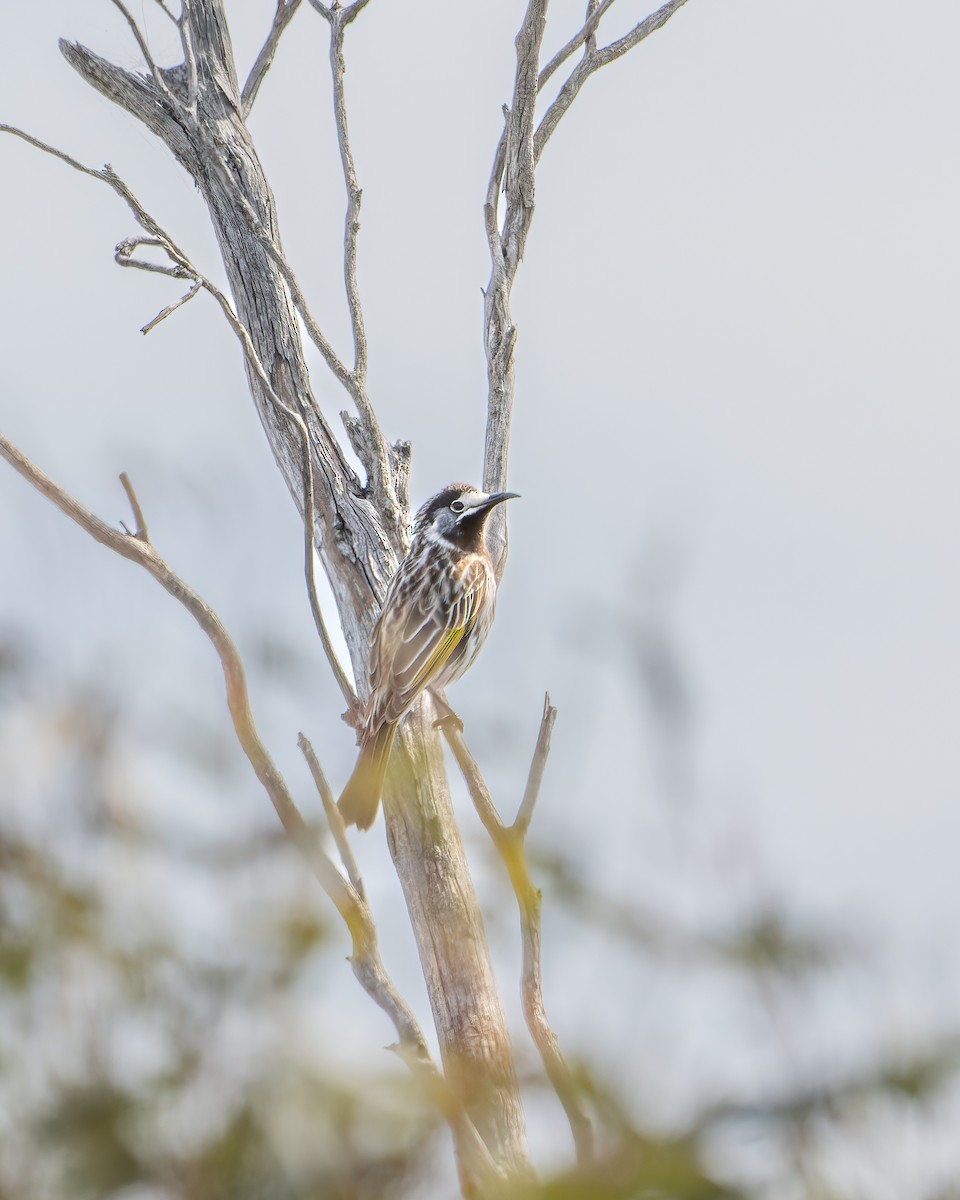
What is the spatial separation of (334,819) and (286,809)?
255 millimetres

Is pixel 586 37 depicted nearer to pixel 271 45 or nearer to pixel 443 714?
pixel 271 45

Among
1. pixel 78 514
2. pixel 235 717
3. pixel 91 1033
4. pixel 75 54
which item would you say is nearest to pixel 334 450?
pixel 78 514

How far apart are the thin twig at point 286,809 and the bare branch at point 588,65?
3596 millimetres

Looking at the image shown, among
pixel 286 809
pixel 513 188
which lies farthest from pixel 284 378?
pixel 286 809

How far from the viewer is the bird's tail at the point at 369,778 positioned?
512 cm

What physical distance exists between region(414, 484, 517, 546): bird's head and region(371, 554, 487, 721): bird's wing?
371mm

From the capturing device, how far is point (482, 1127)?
2334mm

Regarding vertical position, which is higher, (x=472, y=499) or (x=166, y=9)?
(x=166, y=9)

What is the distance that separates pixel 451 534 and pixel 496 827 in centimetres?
483

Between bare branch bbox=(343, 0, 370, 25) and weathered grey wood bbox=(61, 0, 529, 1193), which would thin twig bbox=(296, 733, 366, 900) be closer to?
weathered grey wood bbox=(61, 0, 529, 1193)

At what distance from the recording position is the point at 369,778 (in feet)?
18.0

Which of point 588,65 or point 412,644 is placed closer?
point 412,644

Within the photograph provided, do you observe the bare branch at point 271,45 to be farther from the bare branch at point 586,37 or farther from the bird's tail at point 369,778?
the bird's tail at point 369,778

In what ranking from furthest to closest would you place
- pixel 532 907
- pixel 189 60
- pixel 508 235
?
1. pixel 508 235
2. pixel 189 60
3. pixel 532 907
